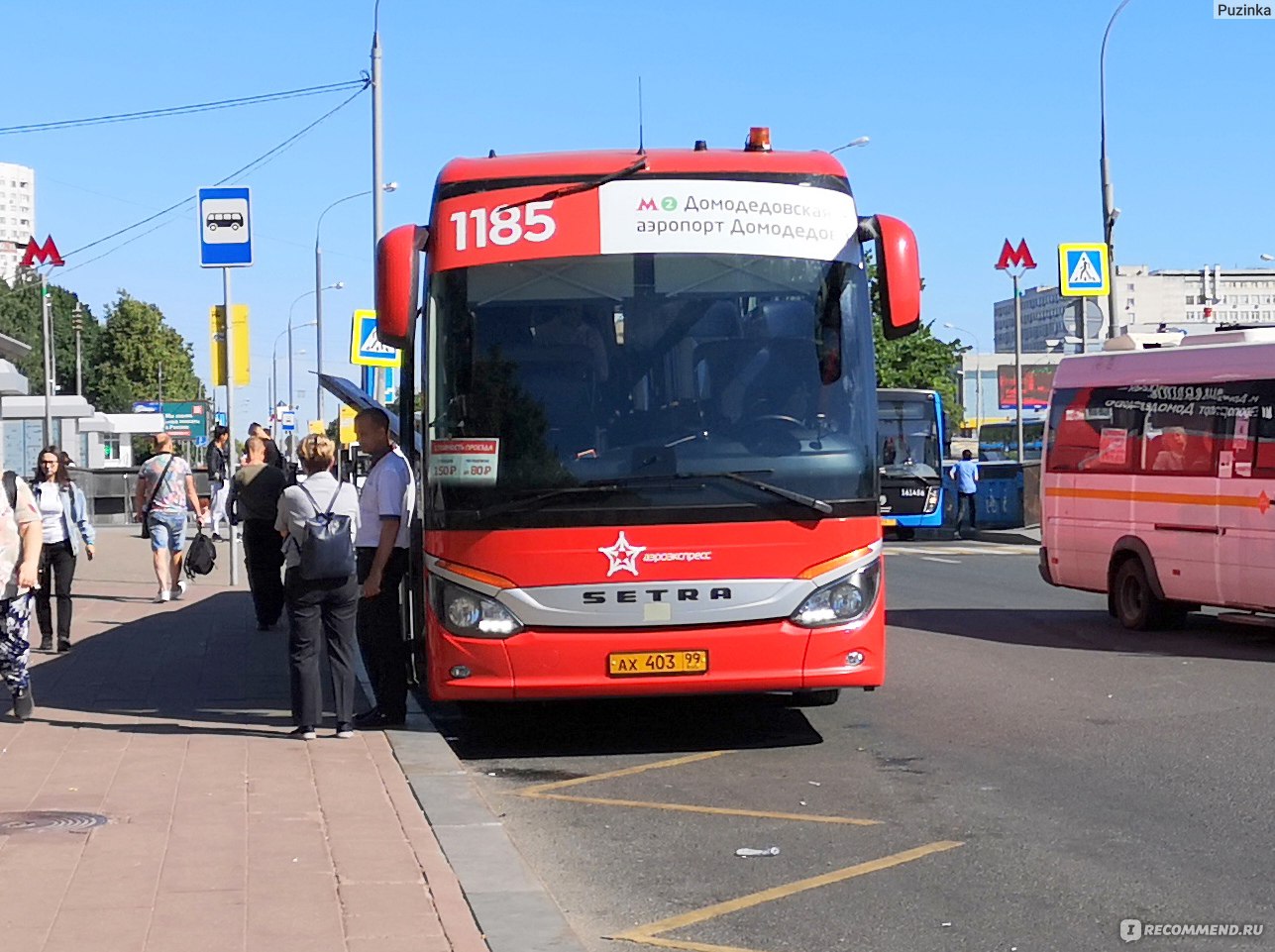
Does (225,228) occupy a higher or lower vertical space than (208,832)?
higher

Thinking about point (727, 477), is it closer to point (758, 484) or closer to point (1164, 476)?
point (758, 484)

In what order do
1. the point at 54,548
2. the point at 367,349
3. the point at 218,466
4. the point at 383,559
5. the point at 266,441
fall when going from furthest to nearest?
the point at 218,466 → the point at 367,349 → the point at 266,441 → the point at 54,548 → the point at 383,559

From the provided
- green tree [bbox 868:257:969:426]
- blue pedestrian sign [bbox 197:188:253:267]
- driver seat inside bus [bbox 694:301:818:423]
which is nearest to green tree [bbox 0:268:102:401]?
green tree [bbox 868:257:969:426]

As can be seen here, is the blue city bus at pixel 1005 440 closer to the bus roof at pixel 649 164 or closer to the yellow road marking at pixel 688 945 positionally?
→ the bus roof at pixel 649 164

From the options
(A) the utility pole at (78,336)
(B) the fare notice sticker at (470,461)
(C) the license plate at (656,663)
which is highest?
(A) the utility pole at (78,336)

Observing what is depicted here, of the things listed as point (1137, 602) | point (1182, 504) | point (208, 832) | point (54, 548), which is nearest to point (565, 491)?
point (208, 832)

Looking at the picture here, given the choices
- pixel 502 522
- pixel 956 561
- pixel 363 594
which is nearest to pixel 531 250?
pixel 502 522

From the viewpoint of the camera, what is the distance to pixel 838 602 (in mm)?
9742

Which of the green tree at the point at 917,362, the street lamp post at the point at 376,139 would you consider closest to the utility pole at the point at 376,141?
the street lamp post at the point at 376,139

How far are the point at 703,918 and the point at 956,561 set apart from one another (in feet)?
72.7

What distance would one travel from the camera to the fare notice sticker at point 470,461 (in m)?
9.58

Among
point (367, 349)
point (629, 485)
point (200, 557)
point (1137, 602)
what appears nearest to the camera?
point (629, 485)

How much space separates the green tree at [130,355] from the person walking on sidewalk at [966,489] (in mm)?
84691

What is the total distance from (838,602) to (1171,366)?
7042 mm
